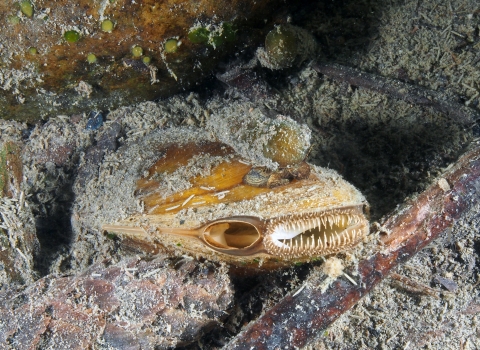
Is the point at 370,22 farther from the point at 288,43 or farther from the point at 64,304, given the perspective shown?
the point at 64,304

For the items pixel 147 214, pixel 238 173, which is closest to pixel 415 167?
pixel 238 173

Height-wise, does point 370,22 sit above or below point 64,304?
above

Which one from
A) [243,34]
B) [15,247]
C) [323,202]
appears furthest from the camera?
[243,34]

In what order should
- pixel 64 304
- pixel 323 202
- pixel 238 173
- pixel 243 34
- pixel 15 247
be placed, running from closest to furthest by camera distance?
pixel 323 202, pixel 64 304, pixel 238 173, pixel 15 247, pixel 243 34

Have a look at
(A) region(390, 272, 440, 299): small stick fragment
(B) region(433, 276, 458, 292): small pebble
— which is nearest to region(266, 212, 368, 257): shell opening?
(A) region(390, 272, 440, 299): small stick fragment

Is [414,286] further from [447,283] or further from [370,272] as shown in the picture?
[370,272]

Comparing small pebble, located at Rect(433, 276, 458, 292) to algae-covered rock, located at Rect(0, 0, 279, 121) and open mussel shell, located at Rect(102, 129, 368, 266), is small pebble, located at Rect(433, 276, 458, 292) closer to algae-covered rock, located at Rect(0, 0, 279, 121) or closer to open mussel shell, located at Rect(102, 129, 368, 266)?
open mussel shell, located at Rect(102, 129, 368, 266)

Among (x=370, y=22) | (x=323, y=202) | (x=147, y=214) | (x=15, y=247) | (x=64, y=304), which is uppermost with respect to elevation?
(x=370, y=22)
